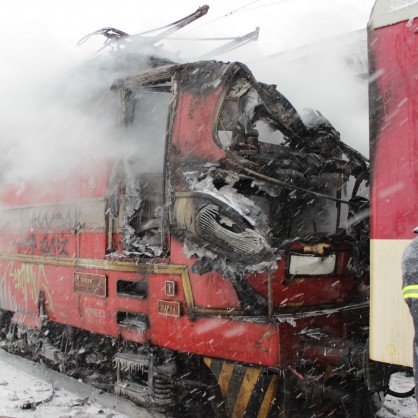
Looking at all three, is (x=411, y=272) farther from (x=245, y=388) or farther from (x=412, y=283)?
(x=245, y=388)

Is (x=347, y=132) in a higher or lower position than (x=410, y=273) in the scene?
higher

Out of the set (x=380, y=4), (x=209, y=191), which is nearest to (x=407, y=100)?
(x=380, y=4)

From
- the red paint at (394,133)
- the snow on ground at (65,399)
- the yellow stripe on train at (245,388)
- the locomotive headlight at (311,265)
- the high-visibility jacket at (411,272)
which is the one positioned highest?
the red paint at (394,133)

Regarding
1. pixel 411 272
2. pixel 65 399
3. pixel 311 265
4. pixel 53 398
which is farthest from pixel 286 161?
pixel 53 398

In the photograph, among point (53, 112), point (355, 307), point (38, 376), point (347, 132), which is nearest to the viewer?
point (355, 307)

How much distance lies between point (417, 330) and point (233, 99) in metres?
2.36

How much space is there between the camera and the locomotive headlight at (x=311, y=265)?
12.3ft

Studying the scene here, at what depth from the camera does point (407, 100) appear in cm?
242

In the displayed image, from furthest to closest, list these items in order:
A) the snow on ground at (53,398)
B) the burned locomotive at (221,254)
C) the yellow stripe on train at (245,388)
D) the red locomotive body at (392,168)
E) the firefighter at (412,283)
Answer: the snow on ground at (53,398) → the yellow stripe on train at (245,388) → the burned locomotive at (221,254) → the red locomotive body at (392,168) → the firefighter at (412,283)

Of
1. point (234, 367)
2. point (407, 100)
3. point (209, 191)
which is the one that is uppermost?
point (407, 100)

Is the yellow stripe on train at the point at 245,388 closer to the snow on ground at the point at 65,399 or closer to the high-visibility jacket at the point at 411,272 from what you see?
the snow on ground at the point at 65,399

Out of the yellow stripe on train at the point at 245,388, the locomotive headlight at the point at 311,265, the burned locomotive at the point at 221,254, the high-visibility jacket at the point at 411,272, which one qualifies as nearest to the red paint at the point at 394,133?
the high-visibility jacket at the point at 411,272

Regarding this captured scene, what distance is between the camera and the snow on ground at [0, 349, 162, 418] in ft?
16.0

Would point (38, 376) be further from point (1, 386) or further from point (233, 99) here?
point (233, 99)
